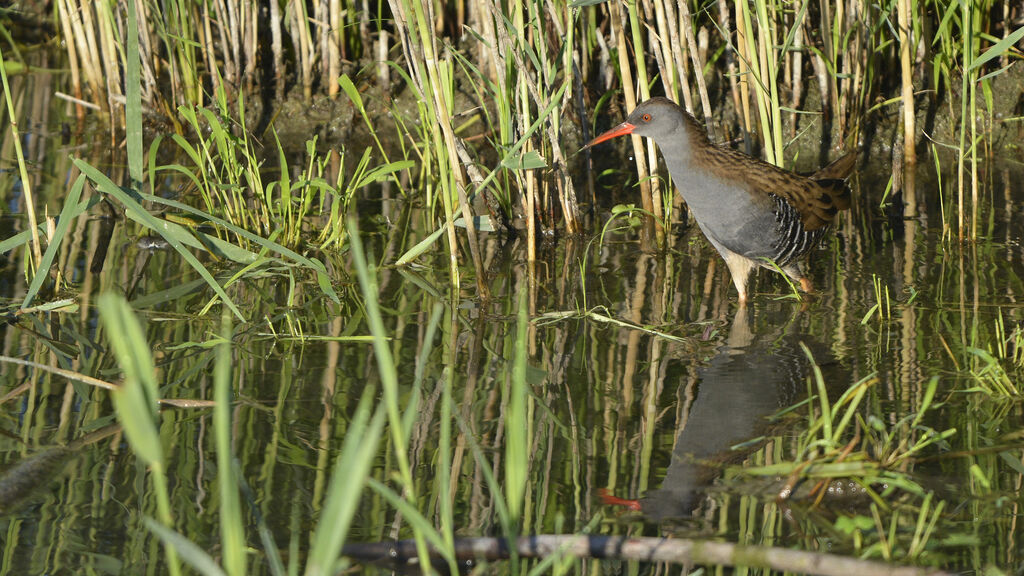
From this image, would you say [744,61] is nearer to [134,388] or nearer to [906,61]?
[906,61]

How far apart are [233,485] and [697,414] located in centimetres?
194

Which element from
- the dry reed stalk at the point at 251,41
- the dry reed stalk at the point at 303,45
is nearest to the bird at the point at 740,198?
the dry reed stalk at the point at 303,45

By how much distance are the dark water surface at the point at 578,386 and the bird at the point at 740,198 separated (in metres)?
0.20

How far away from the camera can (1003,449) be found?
9.98ft

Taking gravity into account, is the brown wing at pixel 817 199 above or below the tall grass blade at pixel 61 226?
above

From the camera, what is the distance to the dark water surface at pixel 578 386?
2.74 m

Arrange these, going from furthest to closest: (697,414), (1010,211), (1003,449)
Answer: (1010,211) < (697,414) < (1003,449)

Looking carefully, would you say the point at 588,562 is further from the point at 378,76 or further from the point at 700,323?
the point at 378,76

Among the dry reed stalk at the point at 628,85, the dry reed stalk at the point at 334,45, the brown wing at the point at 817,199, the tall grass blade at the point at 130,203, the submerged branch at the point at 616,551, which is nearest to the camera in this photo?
the submerged branch at the point at 616,551

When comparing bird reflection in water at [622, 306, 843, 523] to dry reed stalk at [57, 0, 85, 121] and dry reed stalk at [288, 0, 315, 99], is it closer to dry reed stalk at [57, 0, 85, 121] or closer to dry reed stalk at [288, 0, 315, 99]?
dry reed stalk at [288, 0, 315, 99]

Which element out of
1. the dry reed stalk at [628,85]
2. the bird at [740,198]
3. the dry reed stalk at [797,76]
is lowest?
the bird at [740,198]

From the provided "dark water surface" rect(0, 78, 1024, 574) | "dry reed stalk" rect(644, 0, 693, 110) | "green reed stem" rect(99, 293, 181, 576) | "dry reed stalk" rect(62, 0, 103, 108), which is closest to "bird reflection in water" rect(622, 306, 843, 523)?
"dark water surface" rect(0, 78, 1024, 574)

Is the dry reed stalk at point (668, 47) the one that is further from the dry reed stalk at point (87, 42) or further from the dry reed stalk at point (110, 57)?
the dry reed stalk at point (87, 42)

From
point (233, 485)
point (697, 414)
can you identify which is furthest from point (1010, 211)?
point (233, 485)
